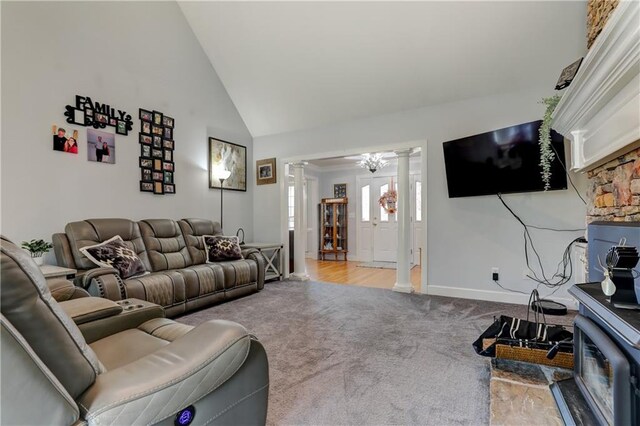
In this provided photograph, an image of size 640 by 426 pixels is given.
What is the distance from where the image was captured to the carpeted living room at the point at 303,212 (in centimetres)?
105

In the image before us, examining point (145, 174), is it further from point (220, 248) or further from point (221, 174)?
point (220, 248)

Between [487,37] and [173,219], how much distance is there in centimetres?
427

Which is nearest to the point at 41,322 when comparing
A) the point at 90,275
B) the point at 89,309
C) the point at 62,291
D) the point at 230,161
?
the point at 89,309

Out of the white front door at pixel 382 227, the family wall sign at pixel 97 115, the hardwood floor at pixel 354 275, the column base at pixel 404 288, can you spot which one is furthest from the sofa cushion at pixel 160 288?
the white front door at pixel 382 227

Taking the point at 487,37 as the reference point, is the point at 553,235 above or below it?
below

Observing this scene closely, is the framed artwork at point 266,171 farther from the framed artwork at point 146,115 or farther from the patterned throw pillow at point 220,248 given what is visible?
the framed artwork at point 146,115

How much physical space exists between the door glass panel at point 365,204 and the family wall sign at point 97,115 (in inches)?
193

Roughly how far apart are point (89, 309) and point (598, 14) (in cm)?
Answer: 366

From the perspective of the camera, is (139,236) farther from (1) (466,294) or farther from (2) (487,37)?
(2) (487,37)

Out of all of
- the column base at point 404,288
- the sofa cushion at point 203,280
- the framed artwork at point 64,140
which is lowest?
the column base at point 404,288

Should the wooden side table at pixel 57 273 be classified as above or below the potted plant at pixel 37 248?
below

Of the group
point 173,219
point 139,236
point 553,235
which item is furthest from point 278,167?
point 553,235

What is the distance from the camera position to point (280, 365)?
206 centimetres

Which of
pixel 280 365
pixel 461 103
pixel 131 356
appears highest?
pixel 461 103
